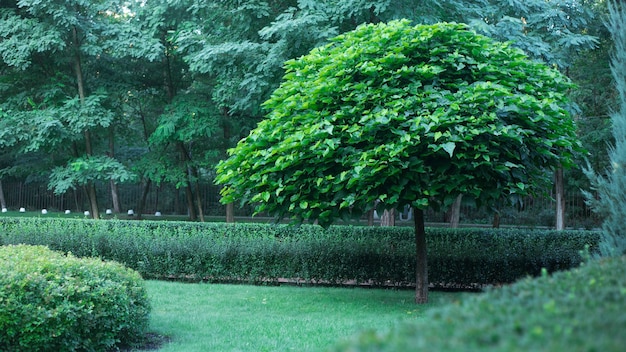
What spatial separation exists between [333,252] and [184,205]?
66.9 ft

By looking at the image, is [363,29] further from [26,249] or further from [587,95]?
[587,95]

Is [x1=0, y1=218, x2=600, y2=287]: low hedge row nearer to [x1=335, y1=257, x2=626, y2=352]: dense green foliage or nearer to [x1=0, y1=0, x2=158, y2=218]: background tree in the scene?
[x1=0, y1=0, x2=158, y2=218]: background tree

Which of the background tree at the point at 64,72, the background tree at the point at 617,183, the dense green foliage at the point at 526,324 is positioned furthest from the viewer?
the background tree at the point at 64,72

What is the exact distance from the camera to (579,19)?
49.5 feet

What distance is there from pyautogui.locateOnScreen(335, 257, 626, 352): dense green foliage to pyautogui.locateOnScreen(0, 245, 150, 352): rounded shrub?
14.8 ft

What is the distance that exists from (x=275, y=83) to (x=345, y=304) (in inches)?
258

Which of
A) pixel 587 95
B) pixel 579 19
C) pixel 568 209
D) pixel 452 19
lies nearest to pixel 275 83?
pixel 452 19

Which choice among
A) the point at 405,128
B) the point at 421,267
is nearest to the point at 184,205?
the point at 421,267

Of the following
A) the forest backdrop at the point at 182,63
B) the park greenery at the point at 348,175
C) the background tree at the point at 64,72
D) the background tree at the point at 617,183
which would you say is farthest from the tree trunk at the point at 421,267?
the background tree at the point at 64,72

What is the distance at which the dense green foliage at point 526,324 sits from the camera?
6.59ft

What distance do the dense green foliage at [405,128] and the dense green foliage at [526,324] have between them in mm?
4645

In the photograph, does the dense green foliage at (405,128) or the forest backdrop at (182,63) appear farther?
the forest backdrop at (182,63)

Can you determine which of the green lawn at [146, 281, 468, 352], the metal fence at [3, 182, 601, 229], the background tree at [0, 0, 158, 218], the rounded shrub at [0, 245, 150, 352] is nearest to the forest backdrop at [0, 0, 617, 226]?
the background tree at [0, 0, 158, 218]

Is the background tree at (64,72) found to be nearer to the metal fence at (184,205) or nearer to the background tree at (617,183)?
the metal fence at (184,205)
